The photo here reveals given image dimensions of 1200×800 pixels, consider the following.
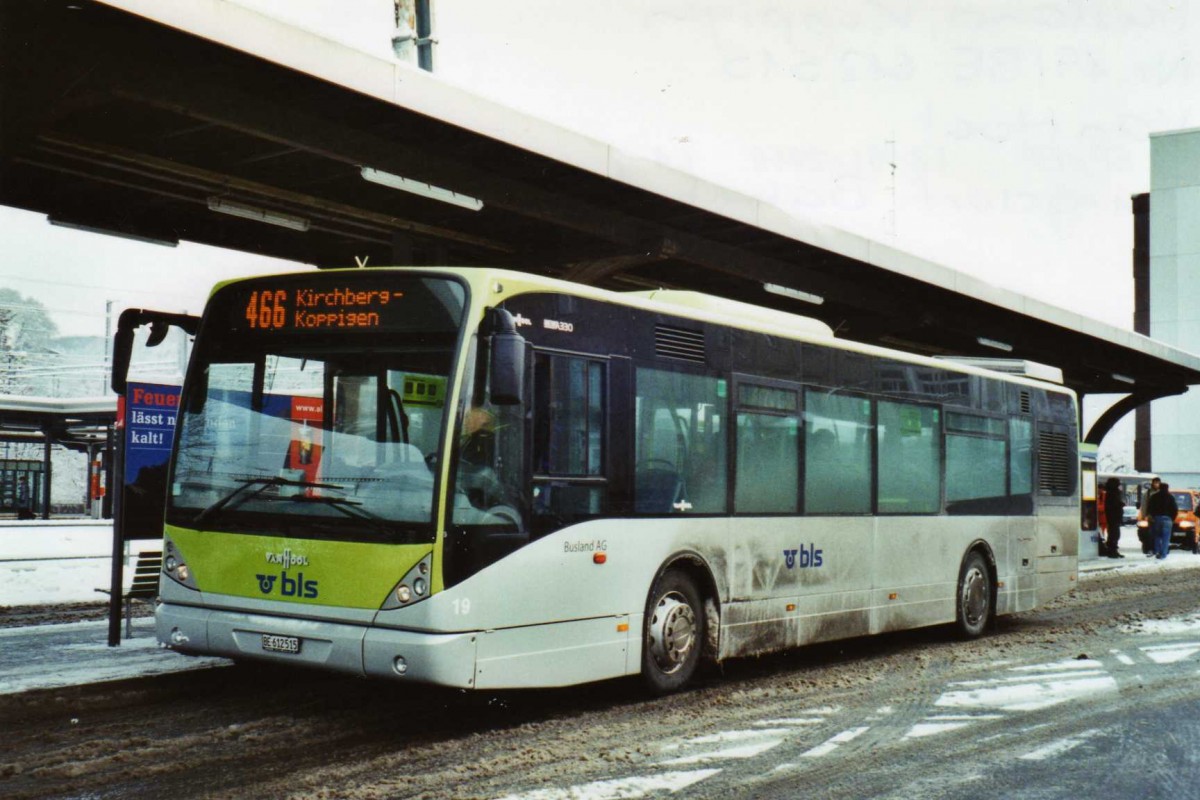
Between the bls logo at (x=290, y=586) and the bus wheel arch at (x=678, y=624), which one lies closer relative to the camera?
the bls logo at (x=290, y=586)

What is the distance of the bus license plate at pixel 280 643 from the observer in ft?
24.7

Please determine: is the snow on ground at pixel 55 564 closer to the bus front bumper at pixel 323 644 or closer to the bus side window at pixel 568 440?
the bus front bumper at pixel 323 644

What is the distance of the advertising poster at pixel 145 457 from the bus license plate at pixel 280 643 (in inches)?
113

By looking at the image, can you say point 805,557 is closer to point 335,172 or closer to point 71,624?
point 335,172

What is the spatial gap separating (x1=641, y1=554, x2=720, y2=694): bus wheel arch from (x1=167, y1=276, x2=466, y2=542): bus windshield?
2157mm

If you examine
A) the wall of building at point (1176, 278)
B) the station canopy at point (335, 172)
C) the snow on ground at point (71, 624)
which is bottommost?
the snow on ground at point (71, 624)

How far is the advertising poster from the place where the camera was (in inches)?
400

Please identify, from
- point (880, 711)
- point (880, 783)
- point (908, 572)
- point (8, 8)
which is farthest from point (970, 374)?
point (8, 8)

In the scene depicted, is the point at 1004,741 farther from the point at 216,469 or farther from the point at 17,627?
the point at 17,627

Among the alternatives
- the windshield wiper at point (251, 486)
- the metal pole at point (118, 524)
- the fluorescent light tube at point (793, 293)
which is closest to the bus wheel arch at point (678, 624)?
the windshield wiper at point (251, 486)

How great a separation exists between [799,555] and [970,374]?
395cm

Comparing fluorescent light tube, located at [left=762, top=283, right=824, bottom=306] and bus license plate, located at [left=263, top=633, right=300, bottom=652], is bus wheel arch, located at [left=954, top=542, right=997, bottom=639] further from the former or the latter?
fluorescent light tube, located at [left=762, top=283, right=824, bottom=306]

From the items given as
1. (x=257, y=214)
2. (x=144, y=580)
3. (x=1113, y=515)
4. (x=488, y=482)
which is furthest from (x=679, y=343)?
(x=1113, y=515)

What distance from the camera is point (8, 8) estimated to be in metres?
9.74
